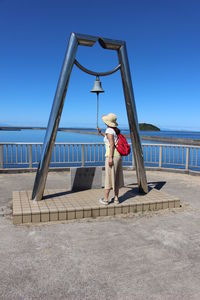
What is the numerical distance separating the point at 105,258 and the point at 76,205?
5.67ft

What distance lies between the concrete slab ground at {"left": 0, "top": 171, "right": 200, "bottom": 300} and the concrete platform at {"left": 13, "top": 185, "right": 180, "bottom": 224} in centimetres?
17

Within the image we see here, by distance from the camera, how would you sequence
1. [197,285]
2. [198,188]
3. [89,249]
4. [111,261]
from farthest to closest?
[198,188] → [89,249] → [111,261] → [197,285]

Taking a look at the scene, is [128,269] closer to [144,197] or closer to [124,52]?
[144,197]

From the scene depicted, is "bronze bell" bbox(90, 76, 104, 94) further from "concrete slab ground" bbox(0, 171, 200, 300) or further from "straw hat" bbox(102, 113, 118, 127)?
"concrete slab ground" bbox(0, 171, 200, 300)

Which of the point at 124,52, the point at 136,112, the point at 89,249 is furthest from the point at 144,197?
the point at 124,52

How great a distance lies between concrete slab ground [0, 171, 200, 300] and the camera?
8.21ft

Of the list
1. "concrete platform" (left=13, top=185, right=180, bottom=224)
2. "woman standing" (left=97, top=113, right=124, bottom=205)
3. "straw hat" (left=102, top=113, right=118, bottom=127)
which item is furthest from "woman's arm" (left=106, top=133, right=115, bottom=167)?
"concrete platform" (left=13, top=185, right=180, bottom=224)

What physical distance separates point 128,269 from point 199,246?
1240 millimetres

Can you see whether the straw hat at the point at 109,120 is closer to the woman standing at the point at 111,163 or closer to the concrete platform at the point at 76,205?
the woman standing at the point at 111,163

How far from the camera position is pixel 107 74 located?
17.7ft

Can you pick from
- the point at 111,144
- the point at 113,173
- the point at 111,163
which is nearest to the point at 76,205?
the point at 113,173

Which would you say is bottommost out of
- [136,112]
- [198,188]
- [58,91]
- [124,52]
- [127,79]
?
[198,188]

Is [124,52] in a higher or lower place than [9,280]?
higher

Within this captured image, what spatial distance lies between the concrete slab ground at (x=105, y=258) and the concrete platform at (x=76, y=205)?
→ 0.55 ft
